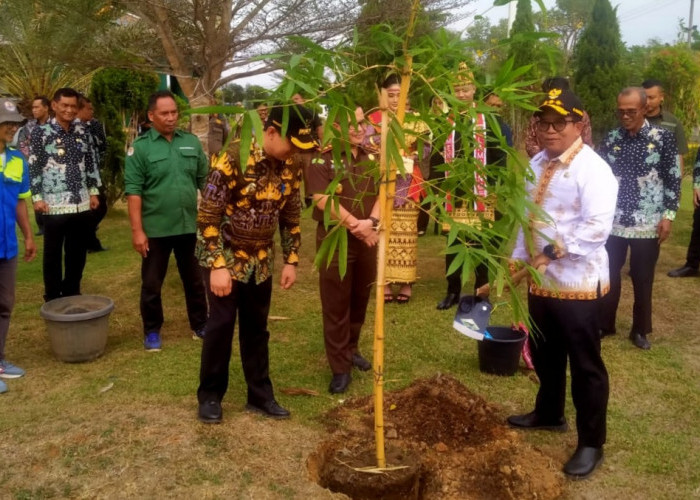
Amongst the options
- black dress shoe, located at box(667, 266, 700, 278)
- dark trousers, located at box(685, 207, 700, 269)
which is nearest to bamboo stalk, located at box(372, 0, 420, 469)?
black dress shoe, located at box(667, 266, 700, 278)

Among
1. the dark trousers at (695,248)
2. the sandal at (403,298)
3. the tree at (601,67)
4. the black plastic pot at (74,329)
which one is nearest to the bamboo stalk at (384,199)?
the black plastic pot at (74,329)

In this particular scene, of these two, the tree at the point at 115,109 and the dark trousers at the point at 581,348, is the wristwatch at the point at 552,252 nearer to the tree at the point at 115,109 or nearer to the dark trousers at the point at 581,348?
the dark trousers at the point at 581,348

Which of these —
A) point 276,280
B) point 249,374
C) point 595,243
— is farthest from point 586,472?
point 276,280

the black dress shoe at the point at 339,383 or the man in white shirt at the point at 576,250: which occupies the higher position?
the man in white shirt at the point at 576,250

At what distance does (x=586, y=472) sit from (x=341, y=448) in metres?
1.26

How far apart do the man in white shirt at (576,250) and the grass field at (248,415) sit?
377 mm

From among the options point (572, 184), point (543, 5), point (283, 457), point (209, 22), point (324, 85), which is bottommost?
point (283, 457)

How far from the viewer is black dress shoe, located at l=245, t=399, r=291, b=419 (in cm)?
382

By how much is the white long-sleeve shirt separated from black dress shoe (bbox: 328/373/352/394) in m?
1.48

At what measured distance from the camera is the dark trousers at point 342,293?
413 cm

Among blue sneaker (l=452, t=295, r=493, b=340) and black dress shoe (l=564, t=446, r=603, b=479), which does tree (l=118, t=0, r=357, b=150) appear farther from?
black dress shoe (l=564, t=446, r=603, b=479)

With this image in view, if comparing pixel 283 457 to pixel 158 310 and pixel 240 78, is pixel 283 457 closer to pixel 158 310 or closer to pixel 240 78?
pixel 158 310

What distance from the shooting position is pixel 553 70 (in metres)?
2.43

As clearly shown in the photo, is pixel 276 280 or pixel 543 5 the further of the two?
pixel 276 280
